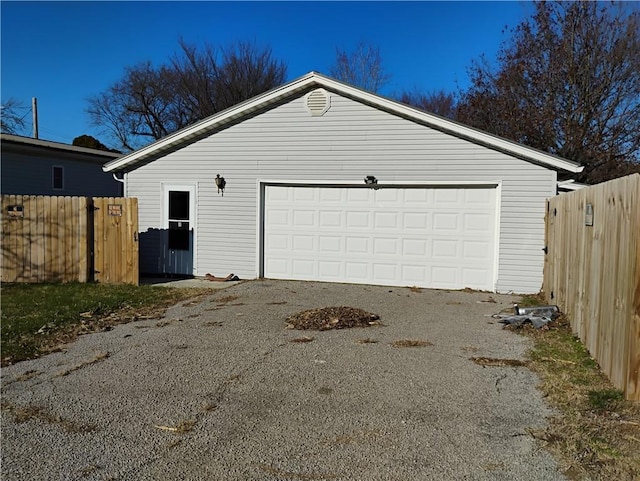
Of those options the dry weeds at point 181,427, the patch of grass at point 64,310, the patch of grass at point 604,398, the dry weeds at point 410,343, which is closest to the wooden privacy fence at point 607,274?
the patch of grass at point 604,398

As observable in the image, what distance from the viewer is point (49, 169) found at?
19547 millimetres

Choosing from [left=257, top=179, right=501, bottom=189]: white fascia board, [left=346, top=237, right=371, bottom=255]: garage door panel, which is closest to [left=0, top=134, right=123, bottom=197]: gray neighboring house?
[left=257, top=179, right=501, bottom=189]: white fascia board

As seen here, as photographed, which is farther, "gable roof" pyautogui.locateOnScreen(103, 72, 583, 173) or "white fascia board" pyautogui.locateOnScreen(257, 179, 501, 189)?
"white fascia board" pyautogui.locateOnScreen(257, 179, 501, 189)

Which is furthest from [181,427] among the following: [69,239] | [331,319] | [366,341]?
[69,239]

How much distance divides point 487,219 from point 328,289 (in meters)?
3.56

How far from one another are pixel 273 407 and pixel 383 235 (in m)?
7.04

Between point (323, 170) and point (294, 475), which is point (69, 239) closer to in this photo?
point (323, 170)

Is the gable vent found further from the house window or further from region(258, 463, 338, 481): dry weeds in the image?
the house window

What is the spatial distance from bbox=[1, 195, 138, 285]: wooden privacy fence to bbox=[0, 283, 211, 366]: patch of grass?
409 millimetres

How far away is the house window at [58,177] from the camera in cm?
1982

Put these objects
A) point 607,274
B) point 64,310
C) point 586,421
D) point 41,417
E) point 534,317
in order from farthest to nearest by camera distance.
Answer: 1. point 64,310
2. point 534,317
3. point 607,274
4. point 41,417
5. point 586,421

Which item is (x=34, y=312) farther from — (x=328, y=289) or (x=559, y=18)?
(x=559, y=18)

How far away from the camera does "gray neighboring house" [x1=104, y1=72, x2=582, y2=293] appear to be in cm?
1009

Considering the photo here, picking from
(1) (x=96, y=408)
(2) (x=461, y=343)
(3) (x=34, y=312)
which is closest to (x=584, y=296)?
(2) (x=461, y=343)
